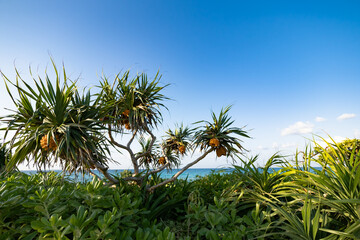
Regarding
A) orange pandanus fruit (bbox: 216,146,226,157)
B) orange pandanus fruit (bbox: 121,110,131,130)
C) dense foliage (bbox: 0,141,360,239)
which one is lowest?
dense foliage (bbox: 0,141,360,239)

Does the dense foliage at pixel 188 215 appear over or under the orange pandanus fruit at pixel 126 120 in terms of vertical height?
under

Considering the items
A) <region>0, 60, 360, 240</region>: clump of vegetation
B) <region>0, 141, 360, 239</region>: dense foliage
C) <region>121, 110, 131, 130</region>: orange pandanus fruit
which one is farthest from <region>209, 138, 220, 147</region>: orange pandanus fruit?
<region>121, 110, 131, 130</region>: orange pandanus fruit

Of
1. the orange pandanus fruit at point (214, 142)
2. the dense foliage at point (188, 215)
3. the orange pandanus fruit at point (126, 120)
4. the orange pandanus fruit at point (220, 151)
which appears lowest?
the dense foliage at point (188, 215)

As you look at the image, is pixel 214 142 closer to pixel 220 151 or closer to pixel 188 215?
pixel 220 151

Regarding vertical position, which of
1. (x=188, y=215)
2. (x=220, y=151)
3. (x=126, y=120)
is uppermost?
(x=126, y=120)

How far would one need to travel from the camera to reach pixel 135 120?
14.5 feet

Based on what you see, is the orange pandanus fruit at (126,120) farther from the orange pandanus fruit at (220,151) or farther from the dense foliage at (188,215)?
the dense foliage at (188,215)

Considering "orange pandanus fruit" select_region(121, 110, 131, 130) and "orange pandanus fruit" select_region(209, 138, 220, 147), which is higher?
"orange pandanus fruit" select_region(121, 110, 131, 130)

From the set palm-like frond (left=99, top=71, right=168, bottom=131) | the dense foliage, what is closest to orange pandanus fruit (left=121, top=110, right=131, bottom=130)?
palm-like frond (left=99, top=71, right=168, bottom=131)

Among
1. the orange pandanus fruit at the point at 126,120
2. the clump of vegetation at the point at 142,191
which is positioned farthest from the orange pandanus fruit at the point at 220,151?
the orange pandanus fruit at the point at 126,120

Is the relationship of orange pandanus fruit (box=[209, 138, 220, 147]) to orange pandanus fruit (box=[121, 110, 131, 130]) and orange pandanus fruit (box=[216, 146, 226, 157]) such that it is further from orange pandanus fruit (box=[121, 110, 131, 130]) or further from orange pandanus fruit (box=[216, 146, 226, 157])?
orange pandanus fruit (box=[121, 110, 131, 130])

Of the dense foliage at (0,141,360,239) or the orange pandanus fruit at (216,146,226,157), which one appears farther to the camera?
the orange pandanus fruit at (216,146,226,157)

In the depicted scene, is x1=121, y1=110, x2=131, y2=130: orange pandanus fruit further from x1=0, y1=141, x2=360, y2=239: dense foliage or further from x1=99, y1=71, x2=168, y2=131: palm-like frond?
x1=0, y1=141, x2=360, y2=239: dense foliage

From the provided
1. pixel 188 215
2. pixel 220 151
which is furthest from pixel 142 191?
pixel 220 151
